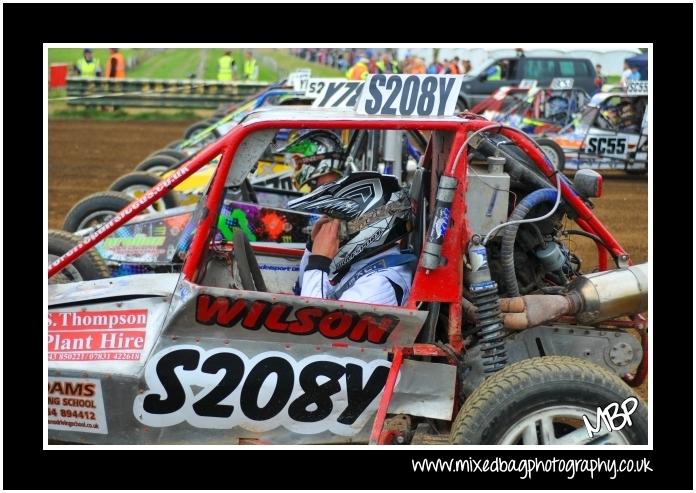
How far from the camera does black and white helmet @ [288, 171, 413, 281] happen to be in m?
4.07

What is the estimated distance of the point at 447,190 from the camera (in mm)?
3734

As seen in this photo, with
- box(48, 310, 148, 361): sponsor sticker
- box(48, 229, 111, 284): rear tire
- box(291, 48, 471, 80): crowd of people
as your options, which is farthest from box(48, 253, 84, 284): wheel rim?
box(291, 48, 471, 80): crowd of people

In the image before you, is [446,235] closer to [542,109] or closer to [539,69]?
[542,109]

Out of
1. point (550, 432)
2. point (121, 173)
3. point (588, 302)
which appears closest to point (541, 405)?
point (550, 432)

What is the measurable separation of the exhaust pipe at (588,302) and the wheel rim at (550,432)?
56 cm

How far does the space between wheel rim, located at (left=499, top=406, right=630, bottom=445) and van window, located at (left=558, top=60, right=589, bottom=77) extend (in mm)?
22708

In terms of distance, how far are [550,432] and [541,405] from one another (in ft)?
0.41

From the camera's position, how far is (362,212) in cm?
411

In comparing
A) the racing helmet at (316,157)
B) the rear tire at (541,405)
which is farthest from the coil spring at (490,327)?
the racing helmet at (316,157)

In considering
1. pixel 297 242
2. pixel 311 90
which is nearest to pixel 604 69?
pixel 311 90

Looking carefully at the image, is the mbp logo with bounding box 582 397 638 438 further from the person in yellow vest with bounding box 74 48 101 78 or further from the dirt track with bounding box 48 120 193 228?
the person in yellow vest with bounding box 74 48 101 78

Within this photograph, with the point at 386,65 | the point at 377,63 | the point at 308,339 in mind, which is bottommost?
the point at 308,339

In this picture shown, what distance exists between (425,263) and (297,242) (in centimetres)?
303

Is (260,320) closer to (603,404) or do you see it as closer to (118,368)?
(118,368)
